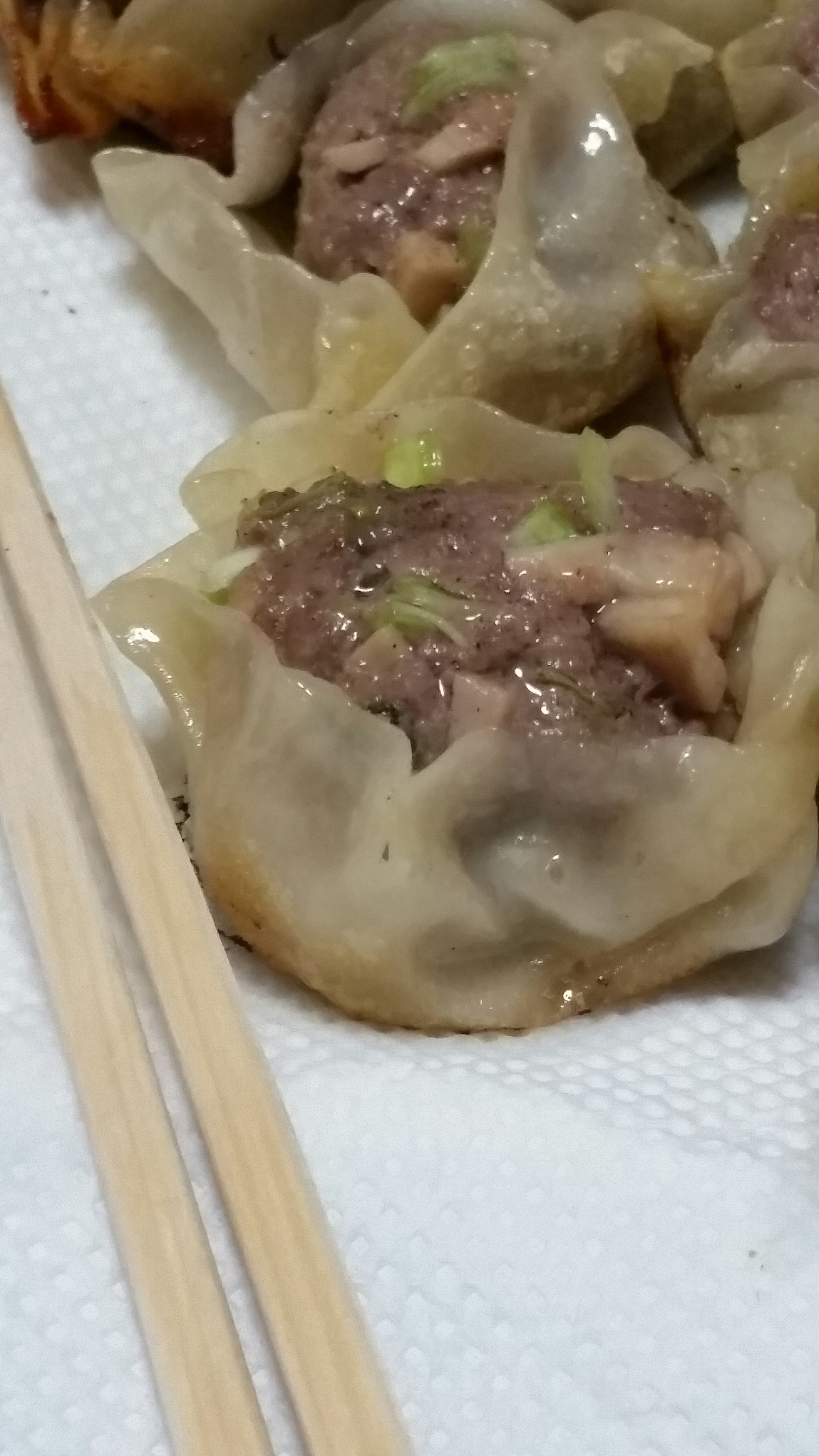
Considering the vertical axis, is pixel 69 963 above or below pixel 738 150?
below

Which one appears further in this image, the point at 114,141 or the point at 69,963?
the point at 114,141

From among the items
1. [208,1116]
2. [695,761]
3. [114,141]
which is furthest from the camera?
[114,141]

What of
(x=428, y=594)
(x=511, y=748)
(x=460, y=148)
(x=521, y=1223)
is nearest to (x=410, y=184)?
(x=460, y=148)

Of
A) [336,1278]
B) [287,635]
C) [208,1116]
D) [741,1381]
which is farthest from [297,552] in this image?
[741,1381]

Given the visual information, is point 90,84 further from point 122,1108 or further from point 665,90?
point 122,1108

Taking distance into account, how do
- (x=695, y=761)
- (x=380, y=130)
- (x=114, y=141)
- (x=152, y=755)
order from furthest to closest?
1. (x=114, y=141)
2. (x=380, y=130)
3. (x=152, y=755)
4. (x=695, y=761)

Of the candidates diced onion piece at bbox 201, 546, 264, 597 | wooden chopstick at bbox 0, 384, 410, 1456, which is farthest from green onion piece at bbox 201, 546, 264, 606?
wooden chopstick at bbox 0, 384, 410, 1456

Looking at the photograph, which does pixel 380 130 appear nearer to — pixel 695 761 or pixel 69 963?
pixel 695 761

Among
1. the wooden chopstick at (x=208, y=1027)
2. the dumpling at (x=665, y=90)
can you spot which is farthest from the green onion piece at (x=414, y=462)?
the dumpling at (x=665, y=90)
